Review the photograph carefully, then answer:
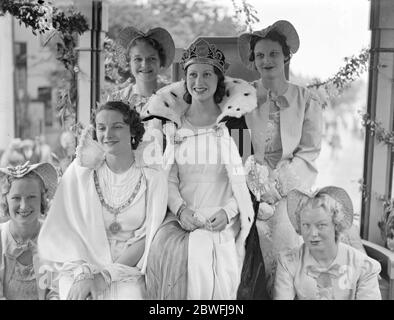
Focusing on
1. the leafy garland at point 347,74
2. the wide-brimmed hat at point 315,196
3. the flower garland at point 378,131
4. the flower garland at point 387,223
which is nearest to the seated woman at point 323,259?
the wide-brimmed hat at point 315,196

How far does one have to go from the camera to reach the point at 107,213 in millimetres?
2328

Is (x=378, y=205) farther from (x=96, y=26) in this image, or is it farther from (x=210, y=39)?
(x=96, y=26)

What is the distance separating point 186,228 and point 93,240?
41cm

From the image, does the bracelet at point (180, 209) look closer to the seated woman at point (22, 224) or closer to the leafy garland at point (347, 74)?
the seated woman at point (22, 224)

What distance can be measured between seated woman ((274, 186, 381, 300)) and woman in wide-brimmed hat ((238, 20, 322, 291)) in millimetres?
54

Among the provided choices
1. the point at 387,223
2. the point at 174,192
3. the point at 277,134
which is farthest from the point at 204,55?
the point at 387,223

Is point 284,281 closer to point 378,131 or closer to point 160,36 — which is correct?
point 378,131

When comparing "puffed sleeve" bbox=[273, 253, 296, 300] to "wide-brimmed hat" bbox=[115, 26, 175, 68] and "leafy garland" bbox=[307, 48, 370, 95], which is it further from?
"wide-brimmed hat" bbox=[115, 26, 175, 68]

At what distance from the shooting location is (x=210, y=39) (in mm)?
2342

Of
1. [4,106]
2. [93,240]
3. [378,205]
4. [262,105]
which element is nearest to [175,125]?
[262,105]

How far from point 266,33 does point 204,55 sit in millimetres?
291

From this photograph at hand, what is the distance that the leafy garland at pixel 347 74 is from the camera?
243 centimetres

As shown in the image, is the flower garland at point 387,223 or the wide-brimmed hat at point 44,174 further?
the flower garland at point 387,223

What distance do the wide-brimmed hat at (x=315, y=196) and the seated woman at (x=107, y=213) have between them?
55 centimetres
